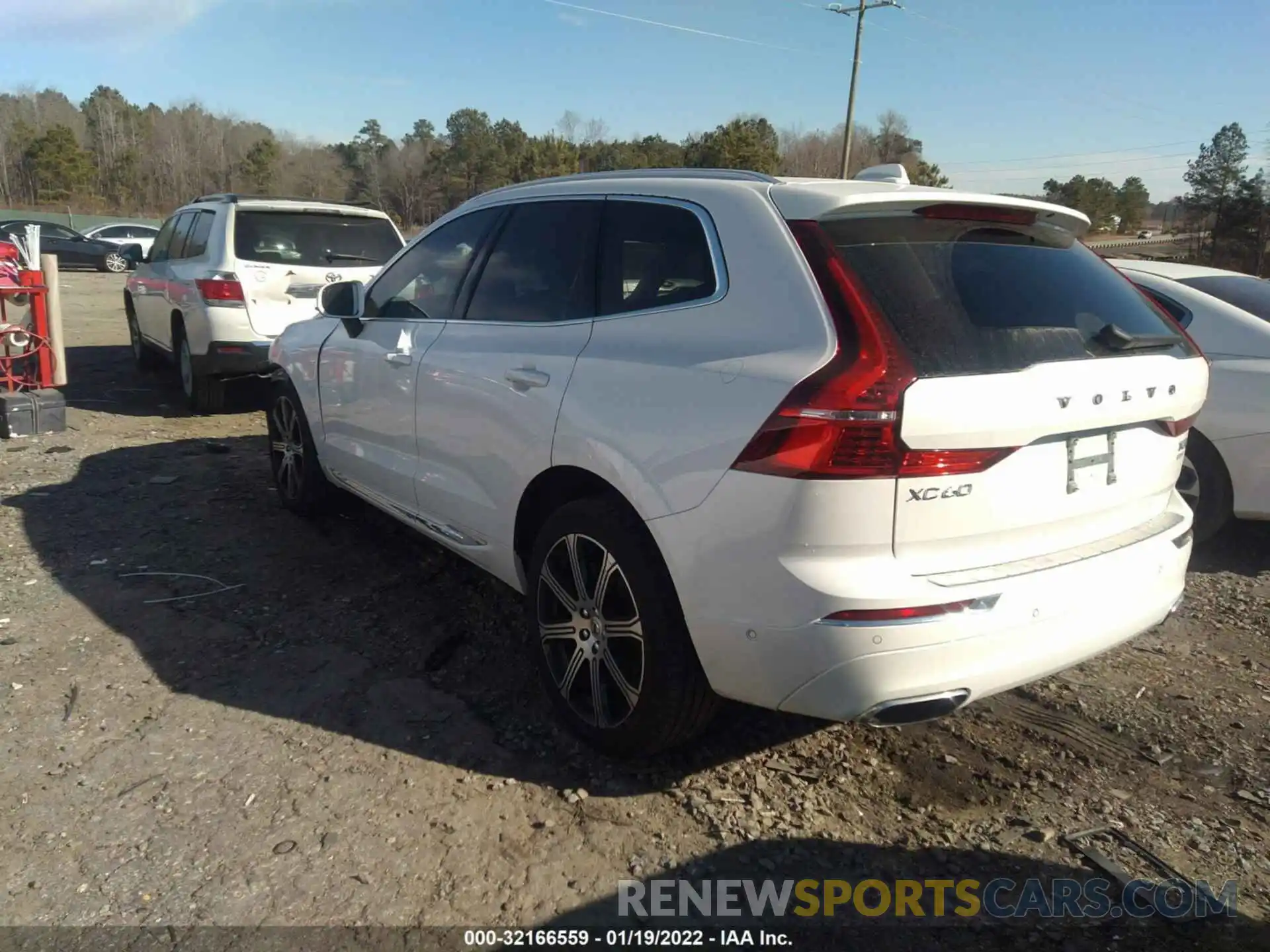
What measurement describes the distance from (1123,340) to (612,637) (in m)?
1.79

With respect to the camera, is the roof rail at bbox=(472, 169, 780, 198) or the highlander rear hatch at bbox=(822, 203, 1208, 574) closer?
the highlander rear hatch at bbox=(822, 203, 1208, 574)

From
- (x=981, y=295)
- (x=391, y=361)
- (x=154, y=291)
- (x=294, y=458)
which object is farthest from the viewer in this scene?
(x=154, y=291)

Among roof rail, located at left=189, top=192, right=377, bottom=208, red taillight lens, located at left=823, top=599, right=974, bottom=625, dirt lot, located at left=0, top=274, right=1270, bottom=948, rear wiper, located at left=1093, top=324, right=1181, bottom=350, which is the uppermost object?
roof rail, located at left=189, top=192, right=377, bottom=208

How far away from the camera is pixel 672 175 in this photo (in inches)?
125

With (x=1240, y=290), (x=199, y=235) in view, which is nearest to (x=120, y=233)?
(x=199, y=235)

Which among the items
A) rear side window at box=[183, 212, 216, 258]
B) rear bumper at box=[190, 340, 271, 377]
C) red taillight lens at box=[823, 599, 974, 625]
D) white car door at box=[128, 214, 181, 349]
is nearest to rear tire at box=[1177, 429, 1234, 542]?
red taillight lens at box=[823, 599, 974, 625]

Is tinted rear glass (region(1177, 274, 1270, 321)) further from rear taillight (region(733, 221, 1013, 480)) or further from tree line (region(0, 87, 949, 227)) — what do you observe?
tree line (region(0, 87, 949, 227))

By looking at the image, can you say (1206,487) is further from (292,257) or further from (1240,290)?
(292,257)

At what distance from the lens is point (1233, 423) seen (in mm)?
4883

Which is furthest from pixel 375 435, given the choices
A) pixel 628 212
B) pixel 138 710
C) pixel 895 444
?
pixel 895 444

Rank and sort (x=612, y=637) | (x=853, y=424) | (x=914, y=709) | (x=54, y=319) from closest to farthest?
1. (x=853, y=424)
2. (x=914, y=709)
3. (x=612, y=637)
4. (x=54, y=319)

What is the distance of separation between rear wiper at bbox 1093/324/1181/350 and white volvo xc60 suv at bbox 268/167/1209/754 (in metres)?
0.01

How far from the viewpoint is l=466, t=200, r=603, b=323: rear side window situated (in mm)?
3311

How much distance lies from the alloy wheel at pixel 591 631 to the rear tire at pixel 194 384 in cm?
593
